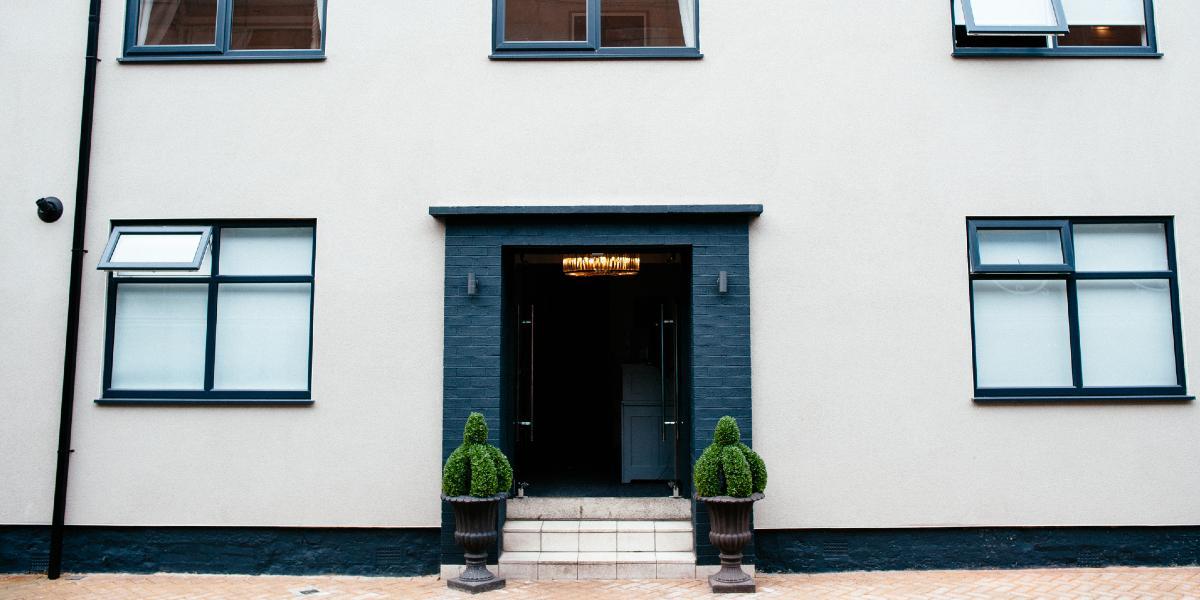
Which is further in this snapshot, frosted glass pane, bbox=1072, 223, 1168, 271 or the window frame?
frosted glass pane, bbox=1072, 223, 1168, 271

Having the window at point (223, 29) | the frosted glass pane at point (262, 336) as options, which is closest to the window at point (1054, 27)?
the window at point (223, 29)

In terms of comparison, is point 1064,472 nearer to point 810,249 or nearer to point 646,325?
point 810,249

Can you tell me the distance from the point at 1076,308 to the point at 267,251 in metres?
7.02

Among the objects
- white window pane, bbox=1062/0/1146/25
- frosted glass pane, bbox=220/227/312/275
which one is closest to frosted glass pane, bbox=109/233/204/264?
frosted glass pane, bbox=220/227/312/275

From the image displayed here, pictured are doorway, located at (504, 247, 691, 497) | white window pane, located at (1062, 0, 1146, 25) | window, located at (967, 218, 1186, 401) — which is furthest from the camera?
doorway, located at (504, 247, 691, 497)

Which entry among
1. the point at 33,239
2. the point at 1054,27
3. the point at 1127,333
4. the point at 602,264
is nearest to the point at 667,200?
the point at 602,264

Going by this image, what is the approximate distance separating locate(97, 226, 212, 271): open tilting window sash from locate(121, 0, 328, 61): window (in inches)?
60.4

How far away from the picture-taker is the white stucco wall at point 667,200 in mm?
6633

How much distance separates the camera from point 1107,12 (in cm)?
713

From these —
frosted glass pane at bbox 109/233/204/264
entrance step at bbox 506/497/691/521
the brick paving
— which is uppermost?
frosted glass pane at bbox 109/233/204/264

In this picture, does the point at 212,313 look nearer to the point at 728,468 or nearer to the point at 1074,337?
the point at 728,468

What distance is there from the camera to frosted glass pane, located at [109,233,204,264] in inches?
265

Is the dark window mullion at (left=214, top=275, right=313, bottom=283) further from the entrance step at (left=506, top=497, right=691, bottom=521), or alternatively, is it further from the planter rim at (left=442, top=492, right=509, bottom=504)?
the entrance step at (left=506, top=497, right=691, bottom=521)

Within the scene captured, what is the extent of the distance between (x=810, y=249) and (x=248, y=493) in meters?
5.16
